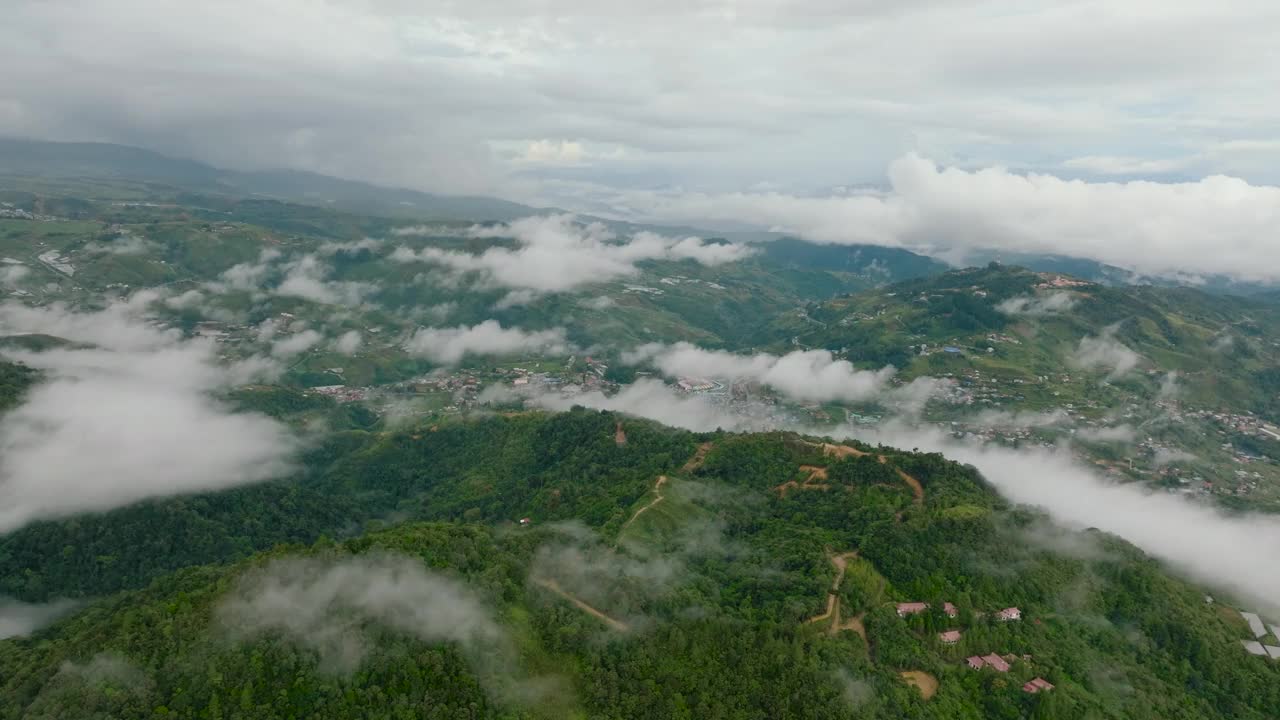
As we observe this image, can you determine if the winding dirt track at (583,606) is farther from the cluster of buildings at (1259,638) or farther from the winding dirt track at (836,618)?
the cluster of buildings at (1259,638)

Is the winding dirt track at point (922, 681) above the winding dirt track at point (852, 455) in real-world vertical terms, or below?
below

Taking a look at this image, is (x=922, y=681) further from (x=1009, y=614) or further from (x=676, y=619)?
(x=676, y=619)

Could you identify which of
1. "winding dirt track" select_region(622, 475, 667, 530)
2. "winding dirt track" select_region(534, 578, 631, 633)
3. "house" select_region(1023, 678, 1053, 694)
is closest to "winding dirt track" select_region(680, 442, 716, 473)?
"winding dirt track" select_region(622, 475, 667, 530)

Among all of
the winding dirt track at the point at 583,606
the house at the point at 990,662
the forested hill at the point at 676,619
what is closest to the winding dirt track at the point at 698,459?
the forested hill at the point at 676,619

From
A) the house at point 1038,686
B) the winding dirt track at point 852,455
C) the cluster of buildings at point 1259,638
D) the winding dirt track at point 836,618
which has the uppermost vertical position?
the winding dirt track at point 852,455

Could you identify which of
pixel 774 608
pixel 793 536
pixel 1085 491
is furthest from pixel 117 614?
pixel 1085 491

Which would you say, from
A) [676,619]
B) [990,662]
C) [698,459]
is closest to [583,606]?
[676,619]

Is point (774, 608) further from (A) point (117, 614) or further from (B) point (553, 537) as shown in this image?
(A) point (117, 614)

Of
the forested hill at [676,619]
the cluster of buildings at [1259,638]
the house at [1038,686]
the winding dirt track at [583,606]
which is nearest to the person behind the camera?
the forested hill at [676,619]
